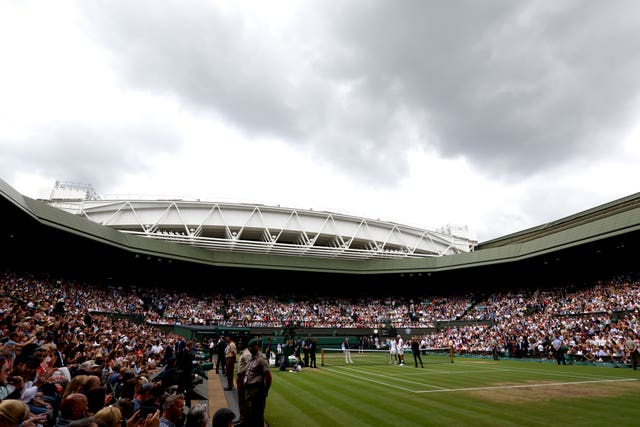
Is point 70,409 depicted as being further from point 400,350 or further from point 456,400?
point 400,350

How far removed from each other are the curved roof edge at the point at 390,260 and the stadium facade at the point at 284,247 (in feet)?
0.35

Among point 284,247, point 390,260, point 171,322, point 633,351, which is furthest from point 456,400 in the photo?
point 390,260

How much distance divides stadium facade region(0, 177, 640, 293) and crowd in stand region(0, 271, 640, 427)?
10.2ft

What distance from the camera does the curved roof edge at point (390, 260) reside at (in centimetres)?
2991

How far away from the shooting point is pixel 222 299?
1879 inches

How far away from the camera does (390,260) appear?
48094mm

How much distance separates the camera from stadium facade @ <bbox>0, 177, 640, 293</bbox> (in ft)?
111

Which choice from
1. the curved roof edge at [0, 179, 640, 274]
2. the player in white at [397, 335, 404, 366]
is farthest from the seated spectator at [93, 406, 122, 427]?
the curved roof edge at [0, 179, 640, 274]

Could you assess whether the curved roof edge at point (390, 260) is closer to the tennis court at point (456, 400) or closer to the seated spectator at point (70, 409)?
the tennis court at point (456, 400)

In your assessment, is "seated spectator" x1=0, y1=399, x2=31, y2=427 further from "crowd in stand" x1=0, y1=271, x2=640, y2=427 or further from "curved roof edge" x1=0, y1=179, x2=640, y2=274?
"curved roof edge" x1=0, y1=179, x2=640, y2=274

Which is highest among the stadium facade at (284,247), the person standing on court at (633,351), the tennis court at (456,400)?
the stadium facade at (284,247)

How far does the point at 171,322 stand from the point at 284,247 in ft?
45.9

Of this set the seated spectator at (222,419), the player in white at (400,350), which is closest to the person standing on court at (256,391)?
the seated spectator at (222,419)

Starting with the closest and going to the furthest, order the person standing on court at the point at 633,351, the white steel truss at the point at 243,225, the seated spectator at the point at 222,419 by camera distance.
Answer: the seated spectator at the point at 222,419, the person standing on court at the point at 633,351, the white steel truss at the point at 243,225
